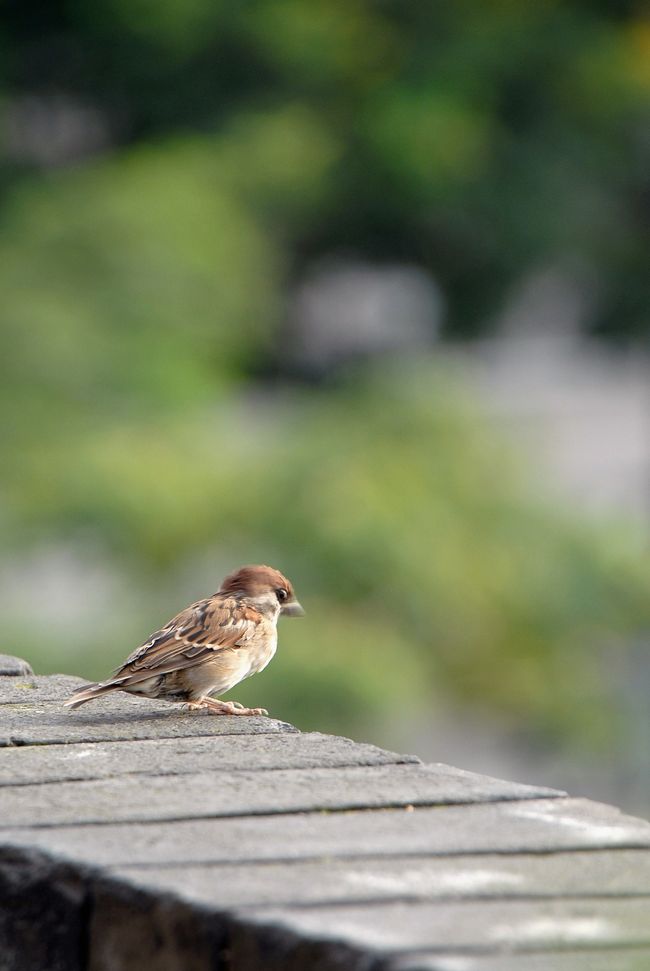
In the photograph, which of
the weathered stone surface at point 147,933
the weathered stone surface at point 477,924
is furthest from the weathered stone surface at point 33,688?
the weathered stone surface at point 477,924

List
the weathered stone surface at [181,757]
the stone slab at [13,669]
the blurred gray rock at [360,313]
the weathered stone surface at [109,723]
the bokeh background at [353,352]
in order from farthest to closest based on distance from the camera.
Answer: the blurred gray rock at [360,313] < the bokeh background at [353,352] < the stone slab at [13,669] < the weathered stone surface at [109,723] < the weathered stone surface at [181,757]

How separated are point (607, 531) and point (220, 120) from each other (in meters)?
4.44

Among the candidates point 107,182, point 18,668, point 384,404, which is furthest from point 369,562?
point 18,668

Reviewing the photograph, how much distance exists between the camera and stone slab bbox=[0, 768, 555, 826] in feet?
7.40

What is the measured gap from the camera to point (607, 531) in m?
11.2

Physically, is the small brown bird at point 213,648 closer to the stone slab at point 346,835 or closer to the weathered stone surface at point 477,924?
the stone slab at point 346,835

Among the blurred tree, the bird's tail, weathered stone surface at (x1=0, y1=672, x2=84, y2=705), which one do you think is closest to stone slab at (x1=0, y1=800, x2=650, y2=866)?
the bird's tail

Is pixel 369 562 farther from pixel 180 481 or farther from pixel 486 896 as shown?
pixel 486 896

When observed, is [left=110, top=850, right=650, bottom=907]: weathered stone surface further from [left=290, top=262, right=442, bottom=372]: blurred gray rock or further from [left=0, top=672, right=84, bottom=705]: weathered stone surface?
[left=290, top=262, right=442, bottom=372]: blurred gray rock

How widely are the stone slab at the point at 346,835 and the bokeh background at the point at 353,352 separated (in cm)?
686

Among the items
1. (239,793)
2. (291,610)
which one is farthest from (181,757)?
(291,610)

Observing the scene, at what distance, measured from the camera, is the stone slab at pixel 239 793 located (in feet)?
7.40

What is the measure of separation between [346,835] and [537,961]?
21.0 inches

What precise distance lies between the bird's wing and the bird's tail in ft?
0.44
